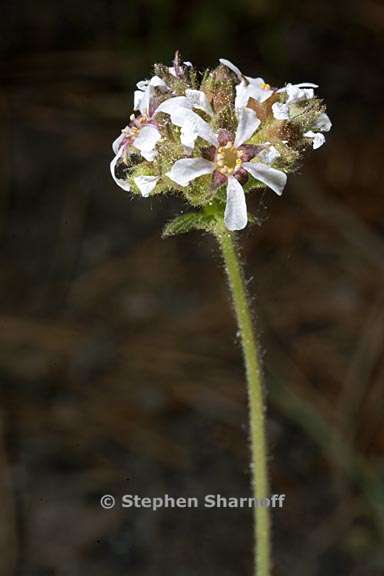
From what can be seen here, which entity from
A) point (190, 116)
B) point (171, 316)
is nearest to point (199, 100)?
point (190, 116)

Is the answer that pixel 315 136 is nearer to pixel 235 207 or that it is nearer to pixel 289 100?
pixel 289 100

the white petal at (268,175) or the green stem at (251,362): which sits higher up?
the white petal at (268,175)

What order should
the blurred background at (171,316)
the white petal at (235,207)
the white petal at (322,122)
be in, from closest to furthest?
1. the white petal at (235,207)
2. the white petal at (322,122)
3. the blurred background at (171,316)

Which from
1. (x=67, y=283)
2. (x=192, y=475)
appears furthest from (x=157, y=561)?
(x=67, y=283)

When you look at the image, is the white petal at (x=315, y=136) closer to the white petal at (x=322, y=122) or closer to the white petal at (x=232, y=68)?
the white petal at (x=322, y=122)

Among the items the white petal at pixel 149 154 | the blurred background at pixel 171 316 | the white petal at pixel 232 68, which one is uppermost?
the blurred background at pixel 171 316

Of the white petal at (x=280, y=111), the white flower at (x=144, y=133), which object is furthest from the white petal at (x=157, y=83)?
the white petal at (x=280, y=111)

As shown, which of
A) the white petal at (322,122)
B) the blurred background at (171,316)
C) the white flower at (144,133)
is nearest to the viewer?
the white flower at (144,133)

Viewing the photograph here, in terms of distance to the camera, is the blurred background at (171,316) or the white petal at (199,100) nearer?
the white petal at (199,100)
